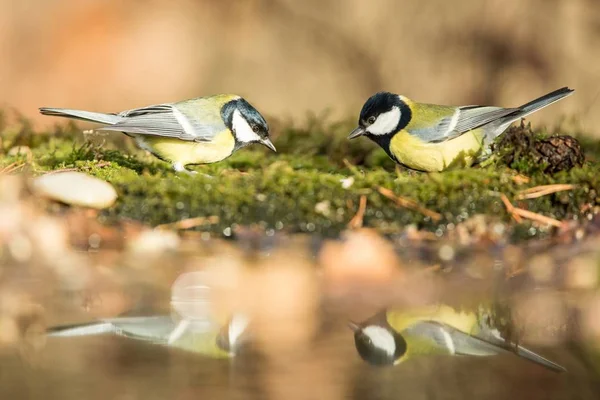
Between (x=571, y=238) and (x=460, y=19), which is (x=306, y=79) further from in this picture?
(x=571, y=238)

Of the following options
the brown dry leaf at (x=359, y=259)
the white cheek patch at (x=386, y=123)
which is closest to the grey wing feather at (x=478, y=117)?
the white cheek patch at (x=386, y=123)

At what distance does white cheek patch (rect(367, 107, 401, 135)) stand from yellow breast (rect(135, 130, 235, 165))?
36 cm

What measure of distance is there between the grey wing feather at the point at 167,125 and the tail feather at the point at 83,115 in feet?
0.09

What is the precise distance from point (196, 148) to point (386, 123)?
478mm

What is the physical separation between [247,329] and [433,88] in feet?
8.21

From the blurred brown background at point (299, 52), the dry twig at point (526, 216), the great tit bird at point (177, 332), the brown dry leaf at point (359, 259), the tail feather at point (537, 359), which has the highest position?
the blurred brown background at point (299, 52)

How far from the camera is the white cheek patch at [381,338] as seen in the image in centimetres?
124

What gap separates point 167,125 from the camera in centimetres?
221

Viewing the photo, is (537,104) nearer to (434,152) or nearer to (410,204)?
(434,152)

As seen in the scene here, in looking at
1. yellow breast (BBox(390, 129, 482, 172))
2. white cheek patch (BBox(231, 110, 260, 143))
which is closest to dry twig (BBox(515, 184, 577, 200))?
yellow breast (BBox(390, 129, 482, 172))

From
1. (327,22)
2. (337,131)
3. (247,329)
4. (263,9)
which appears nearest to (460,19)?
(327,22)

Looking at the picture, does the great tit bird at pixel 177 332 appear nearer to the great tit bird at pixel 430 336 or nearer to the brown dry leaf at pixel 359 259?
the great tit bird at pixel 430 336

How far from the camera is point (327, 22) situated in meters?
3.64

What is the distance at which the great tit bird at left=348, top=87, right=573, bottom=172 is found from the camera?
217 centimetres
